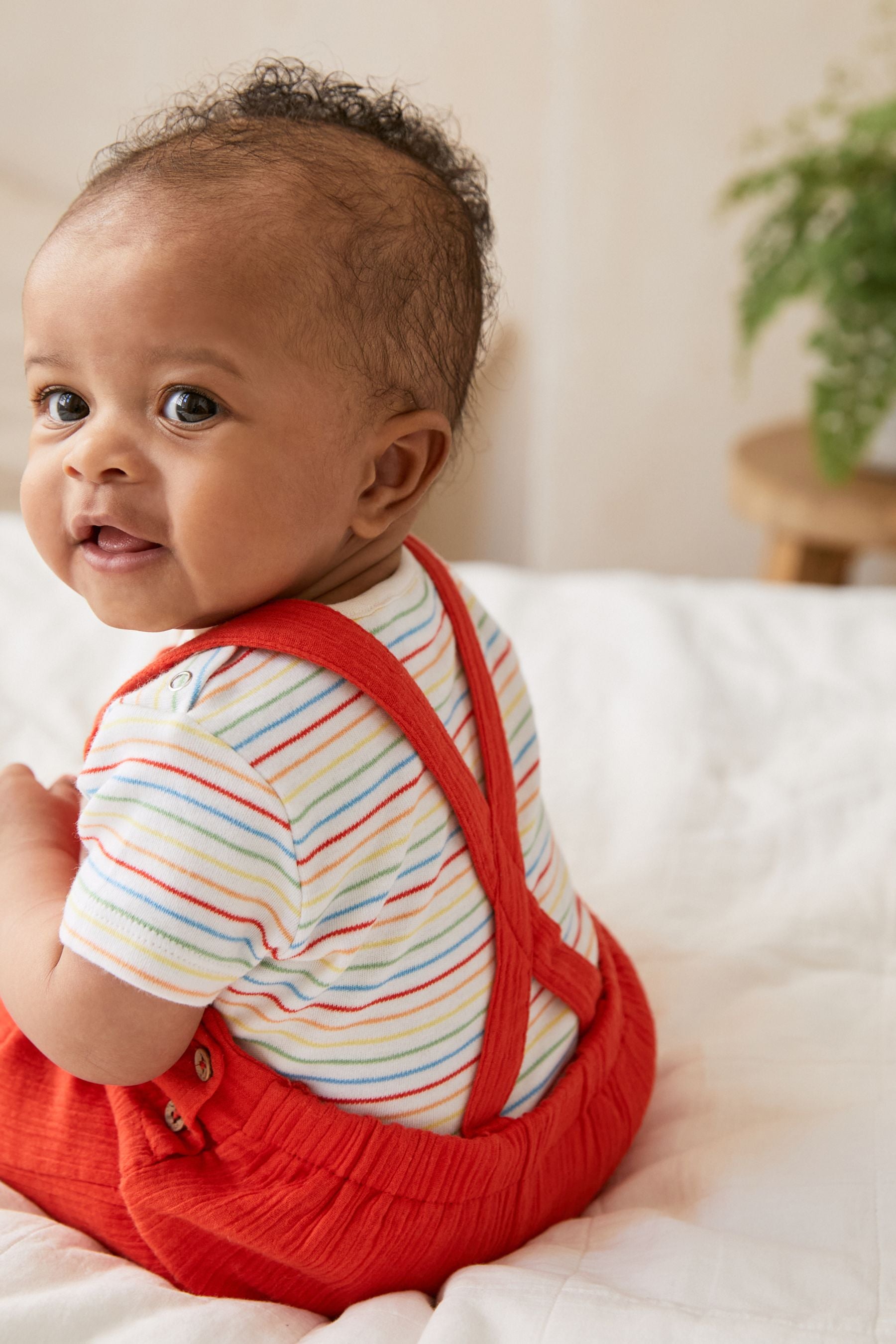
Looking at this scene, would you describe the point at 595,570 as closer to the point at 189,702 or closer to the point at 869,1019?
the point at 869,1019

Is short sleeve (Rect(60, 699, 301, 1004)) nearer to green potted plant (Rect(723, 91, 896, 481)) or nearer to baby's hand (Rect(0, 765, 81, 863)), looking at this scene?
baby's hand (Rect(0, 765, 81, 863))

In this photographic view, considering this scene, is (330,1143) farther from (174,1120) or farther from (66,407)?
(66,407)

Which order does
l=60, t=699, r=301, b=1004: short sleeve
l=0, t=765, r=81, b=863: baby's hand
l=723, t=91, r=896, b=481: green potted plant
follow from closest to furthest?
l=60, t=699, r=301, b=1004: short sleeve → l=0, t=765, r=81, b=863: baby's hand → l=723, t=91, r=896, b=481: green potted plant

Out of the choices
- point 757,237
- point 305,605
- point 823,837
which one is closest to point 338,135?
point 305,605

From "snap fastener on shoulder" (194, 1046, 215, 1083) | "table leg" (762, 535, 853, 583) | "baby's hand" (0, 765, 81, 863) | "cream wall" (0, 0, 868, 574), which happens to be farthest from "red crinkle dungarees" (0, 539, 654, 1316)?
"table leg" (762, 535, 853, 583)

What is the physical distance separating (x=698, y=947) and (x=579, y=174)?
1.56 meters

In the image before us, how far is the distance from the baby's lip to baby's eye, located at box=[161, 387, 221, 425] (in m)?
0.05

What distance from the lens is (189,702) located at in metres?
0.57

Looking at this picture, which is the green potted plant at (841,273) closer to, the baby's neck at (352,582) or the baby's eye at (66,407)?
the baby's neck at (352,582)

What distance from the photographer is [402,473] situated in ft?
2.10

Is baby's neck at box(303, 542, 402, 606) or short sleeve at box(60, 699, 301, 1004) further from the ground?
baby's neck at box(303, 542, 402, 606)

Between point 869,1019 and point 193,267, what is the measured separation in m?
0.65

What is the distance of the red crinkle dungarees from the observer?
63 cm

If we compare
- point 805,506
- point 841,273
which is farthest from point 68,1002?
point 841,273
